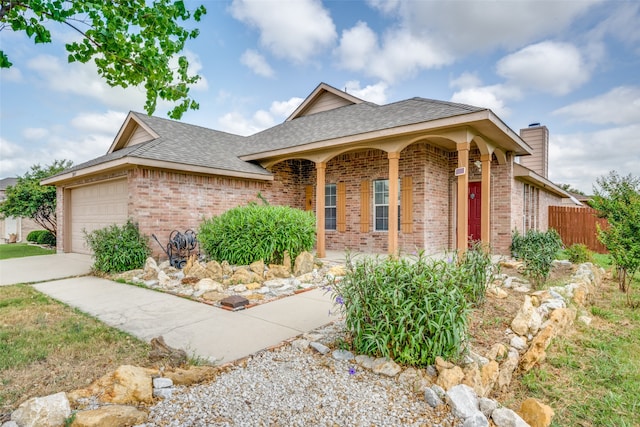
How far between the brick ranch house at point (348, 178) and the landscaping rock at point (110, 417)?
625 cm

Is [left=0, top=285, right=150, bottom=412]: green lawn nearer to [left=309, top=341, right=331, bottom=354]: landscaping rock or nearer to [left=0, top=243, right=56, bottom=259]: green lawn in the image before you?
[left=309, top=341, right=331, bottom=354]: landscaping rock

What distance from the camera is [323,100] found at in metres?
13.1

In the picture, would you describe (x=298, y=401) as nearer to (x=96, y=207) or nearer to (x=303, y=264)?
(x=303, y=264)

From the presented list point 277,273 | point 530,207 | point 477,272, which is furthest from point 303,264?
point 530,207

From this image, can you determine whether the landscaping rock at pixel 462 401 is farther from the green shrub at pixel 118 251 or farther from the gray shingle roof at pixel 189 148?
the gray shingle roof at pixel 189 148

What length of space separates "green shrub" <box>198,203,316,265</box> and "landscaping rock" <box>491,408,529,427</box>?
16.4ft

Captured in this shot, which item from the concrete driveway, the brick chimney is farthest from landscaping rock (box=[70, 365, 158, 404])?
the brick chimney

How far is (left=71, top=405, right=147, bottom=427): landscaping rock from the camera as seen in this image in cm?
189

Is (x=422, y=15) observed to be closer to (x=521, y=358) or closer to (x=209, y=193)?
(x=209, y=193)

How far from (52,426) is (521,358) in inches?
143

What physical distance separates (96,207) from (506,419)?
1162cm

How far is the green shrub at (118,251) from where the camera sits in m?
7.26

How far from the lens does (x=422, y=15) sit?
316 inches

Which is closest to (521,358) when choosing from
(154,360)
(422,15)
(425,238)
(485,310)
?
(485,310)
